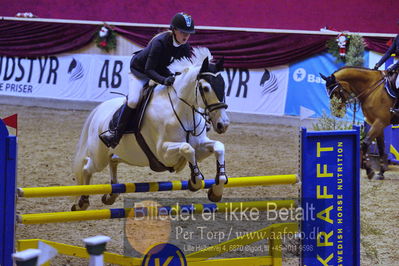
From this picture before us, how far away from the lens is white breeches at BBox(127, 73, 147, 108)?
5.76 metres

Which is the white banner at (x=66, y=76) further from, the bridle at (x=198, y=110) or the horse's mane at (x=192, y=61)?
the bridle at (x=198, y=110)

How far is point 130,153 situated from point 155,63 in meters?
0.91

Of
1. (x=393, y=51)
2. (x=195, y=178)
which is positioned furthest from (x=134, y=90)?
(x=393, y=51)

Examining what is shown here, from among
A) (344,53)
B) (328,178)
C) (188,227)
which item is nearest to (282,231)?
(328,178)

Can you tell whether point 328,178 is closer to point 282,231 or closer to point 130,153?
point 282,231

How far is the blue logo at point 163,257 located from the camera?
4.60m

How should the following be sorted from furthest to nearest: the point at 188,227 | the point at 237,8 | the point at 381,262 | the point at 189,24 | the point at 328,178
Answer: the point at 237,8
the point at 188,227
the point at 381,262
the point at 189,24
the point at 328,178

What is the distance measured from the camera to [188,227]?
6.79 meters

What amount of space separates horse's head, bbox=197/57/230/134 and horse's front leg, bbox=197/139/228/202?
0.85 ft

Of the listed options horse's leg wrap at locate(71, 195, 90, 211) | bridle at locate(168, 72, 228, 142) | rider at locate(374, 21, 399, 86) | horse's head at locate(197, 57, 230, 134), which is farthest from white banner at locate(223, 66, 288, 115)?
horse's head at locate(197, 57, 230, 134)

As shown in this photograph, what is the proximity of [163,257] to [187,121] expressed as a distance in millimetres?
1257

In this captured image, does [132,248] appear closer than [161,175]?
Yes

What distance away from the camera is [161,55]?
5578 millimetres

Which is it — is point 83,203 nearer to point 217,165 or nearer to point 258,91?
point 217,165
